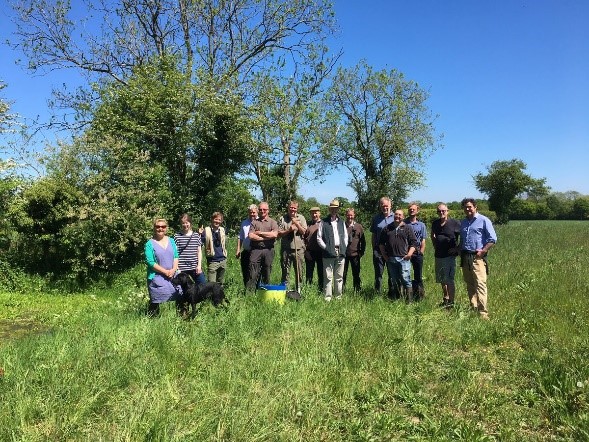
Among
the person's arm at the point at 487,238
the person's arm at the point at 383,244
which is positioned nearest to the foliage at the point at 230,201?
the person's arm at the point at 383,244

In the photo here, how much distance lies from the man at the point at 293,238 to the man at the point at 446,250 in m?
2.35

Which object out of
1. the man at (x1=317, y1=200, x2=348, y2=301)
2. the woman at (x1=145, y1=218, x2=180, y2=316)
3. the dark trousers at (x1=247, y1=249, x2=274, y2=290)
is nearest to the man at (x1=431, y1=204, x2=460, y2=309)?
the man at (x1=317, y1=200, x2=348, y2=301)

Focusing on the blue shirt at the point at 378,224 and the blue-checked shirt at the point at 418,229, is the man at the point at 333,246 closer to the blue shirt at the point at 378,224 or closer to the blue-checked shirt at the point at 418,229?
the blue shirt at the point at 378,224

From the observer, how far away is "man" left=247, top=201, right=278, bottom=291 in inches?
288

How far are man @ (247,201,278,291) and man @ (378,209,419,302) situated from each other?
196 centimetres

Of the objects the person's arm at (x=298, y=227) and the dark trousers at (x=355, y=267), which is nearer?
the person's arm at (x=298, y=227)

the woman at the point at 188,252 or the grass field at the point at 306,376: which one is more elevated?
the woman at the point at 188,252

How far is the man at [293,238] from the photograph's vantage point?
25.4 ft

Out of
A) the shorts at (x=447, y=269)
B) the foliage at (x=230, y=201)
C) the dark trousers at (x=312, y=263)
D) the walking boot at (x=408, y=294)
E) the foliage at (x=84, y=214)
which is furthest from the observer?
the foliage at (x=230, y=201)

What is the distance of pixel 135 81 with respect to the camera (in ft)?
42.5

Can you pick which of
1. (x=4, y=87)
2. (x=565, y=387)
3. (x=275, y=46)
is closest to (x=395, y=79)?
(x=275, y=46)

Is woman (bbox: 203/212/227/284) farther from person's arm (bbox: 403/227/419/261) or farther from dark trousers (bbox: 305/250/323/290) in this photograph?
person's arm (bbox: 403/227/419/261)

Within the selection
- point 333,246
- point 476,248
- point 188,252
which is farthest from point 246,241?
point 476,248

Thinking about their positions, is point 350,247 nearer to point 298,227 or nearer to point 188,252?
point 298,227
